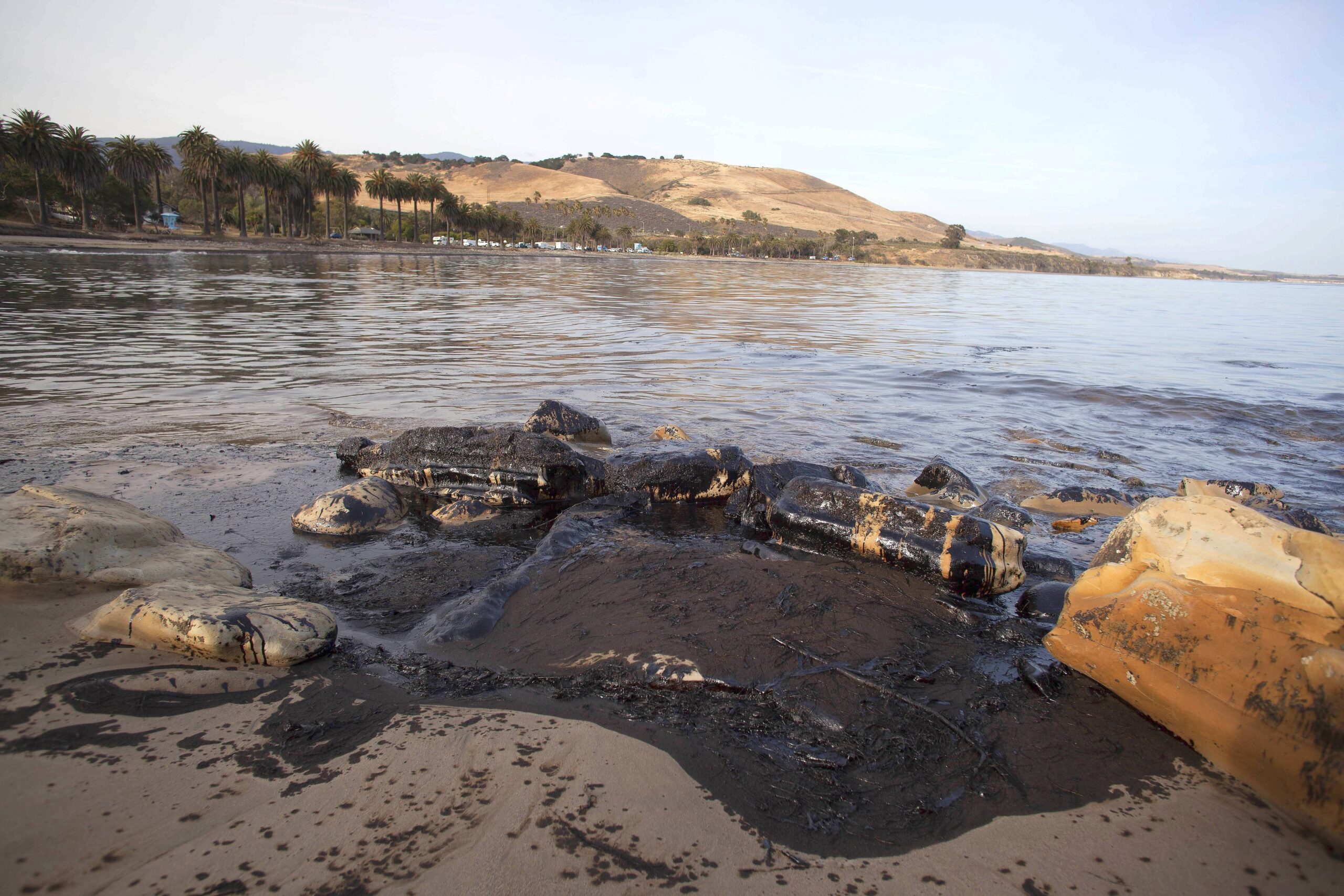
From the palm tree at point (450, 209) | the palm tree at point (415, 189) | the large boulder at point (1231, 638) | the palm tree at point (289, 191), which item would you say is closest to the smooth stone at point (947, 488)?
the large boulder at point (1231, 638)

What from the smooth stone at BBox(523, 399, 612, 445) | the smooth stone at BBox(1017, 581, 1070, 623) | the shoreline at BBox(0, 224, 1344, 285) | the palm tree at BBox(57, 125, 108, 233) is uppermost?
the palm tree at BBox(57, 125, 108, 233)

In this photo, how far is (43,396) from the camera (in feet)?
23.7

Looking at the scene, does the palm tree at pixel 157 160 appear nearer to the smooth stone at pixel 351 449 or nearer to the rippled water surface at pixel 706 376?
the rippled water surface at pixel 706 376

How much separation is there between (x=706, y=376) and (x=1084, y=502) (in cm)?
584

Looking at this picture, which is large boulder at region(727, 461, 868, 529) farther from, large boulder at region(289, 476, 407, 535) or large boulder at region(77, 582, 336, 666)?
large boulder at region(77, 582, 336, 666)

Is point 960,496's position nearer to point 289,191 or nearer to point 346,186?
point 289,191

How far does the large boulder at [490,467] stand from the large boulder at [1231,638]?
3.17 meters

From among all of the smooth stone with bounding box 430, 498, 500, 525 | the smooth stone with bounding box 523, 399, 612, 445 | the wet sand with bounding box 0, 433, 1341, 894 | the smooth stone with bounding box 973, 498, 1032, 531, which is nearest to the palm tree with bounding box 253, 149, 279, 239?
the smooth stone with bounding box 523, 399, 612, 445

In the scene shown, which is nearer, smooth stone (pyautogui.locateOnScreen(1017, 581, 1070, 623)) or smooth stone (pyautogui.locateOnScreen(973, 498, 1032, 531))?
smooth stone (pyautogui.locateOnScreen(1017, 581, 1070, 623))

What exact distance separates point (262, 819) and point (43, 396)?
25.4ft

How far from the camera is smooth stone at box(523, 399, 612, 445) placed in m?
6.35

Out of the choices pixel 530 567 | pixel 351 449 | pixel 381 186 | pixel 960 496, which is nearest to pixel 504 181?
pixel 381 186

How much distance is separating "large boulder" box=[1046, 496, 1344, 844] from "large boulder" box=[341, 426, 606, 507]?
3172 mm

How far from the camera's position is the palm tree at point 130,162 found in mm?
56281
